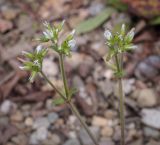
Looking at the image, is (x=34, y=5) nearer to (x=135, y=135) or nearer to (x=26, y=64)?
(x=135, y=135)

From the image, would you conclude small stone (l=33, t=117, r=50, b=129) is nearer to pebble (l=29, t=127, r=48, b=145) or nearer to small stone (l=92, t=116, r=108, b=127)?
pebble (l=29, t=127, r=48, b=145)

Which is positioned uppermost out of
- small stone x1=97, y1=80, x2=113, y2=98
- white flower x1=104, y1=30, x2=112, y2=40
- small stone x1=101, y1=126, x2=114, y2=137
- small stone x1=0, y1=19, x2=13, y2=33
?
small stone x1=0, y1=19, x2=13, y2=33

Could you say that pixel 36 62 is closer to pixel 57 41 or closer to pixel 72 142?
pixel 57 41

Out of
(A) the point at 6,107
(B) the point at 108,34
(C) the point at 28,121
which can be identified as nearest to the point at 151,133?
(C) the point at 28,121

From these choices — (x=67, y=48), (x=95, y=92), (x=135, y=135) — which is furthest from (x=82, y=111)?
(x=67, y=48)

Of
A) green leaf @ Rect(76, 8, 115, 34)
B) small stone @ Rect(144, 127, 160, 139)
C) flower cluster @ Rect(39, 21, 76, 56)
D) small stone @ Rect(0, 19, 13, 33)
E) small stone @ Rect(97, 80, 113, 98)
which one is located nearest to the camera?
flower cluster @ Rect(39, 21, 76, 56)

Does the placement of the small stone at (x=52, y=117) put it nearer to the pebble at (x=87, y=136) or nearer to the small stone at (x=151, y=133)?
the pebble at (x=87, y=136)

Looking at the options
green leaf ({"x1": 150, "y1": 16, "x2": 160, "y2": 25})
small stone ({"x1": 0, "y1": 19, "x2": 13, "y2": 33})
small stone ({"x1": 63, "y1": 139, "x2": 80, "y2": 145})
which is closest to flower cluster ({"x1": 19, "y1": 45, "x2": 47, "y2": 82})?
small stone ({"x1": 63, "y1": 139, "x2": 80, "y2": 145})

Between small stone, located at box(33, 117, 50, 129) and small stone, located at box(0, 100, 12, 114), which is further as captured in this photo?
small stone, located at box(0, 100, 12, 114)
